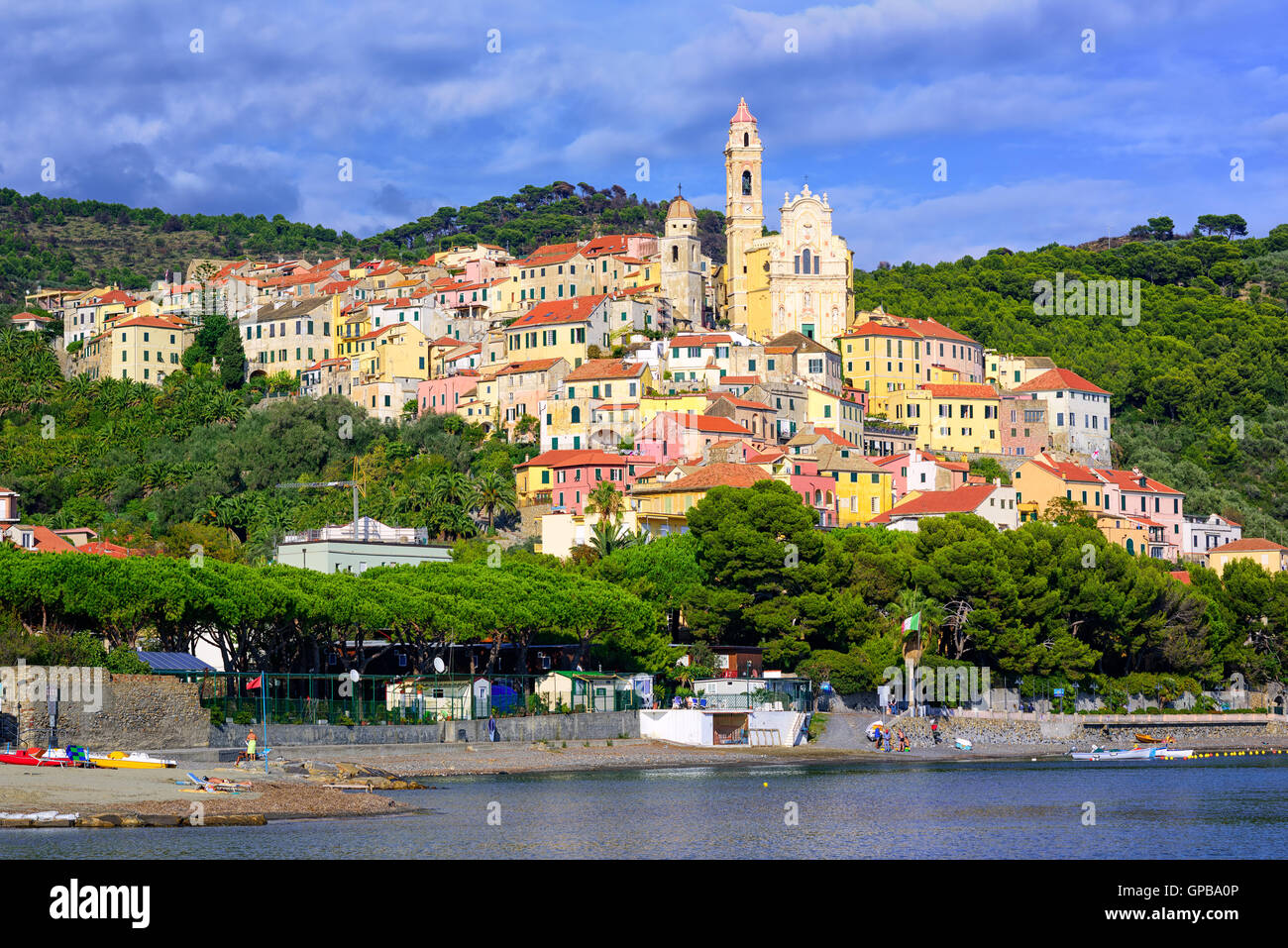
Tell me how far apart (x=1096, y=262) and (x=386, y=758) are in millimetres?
149441

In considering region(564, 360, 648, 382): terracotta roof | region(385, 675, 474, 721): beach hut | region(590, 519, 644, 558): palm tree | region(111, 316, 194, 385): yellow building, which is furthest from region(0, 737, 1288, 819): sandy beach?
region(111, 316, 194, 385): yellow building

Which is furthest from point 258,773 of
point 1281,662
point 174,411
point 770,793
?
point 174,411

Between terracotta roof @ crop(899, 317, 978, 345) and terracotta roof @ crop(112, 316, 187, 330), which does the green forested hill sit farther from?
terracotta roof @ crop(112, 316, 187, 330)

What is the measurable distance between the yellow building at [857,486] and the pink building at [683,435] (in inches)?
272

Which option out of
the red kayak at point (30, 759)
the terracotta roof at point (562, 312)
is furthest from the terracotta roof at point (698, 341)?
the red kayak at point (30, 759)

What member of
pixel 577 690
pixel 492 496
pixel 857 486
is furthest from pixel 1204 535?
pixel 577 690

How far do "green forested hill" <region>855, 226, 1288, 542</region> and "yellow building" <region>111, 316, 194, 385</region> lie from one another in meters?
65.6

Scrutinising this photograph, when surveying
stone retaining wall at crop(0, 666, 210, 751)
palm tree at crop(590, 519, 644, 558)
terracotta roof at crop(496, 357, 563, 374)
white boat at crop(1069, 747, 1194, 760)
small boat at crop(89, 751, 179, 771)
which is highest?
terracotta roof at crop(496, 357, 563, 374)

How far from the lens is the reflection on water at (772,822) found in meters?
35.5

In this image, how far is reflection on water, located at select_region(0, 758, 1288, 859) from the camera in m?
35.5

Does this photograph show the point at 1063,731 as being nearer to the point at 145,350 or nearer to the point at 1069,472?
the point at 1069,472

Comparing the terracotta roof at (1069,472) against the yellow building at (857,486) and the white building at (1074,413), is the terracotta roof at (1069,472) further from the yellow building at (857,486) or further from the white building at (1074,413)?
the white building at (1074,413)

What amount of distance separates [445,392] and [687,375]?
20.7 metres
